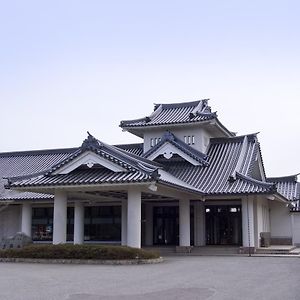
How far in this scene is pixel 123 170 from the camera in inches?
811

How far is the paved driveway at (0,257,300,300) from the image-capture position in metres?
10.5

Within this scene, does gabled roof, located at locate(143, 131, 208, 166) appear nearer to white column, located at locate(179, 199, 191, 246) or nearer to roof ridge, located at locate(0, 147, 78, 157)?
white column, located at locate(179, 199, 191, 246)

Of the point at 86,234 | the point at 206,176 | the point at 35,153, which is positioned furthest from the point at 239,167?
the point at 35,153

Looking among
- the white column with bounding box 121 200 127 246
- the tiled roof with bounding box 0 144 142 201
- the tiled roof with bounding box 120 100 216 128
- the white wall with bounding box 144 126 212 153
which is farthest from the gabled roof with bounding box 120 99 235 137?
the white column with bounding box 121 200 127 246

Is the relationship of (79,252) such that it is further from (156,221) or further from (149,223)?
(156,221)

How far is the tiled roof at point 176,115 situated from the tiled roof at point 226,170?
2271mm

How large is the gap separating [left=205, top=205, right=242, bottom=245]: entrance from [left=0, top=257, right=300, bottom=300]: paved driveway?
1077cm

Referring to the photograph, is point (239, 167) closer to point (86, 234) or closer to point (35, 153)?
point (86, 234)

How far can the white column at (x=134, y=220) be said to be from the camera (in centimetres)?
2011

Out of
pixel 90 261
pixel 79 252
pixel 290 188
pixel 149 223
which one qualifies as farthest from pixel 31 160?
pixel 90 261

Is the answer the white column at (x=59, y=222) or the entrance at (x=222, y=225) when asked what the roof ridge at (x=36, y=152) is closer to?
the entrance at (x=222, y=225)

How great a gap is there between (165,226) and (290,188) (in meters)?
11.9

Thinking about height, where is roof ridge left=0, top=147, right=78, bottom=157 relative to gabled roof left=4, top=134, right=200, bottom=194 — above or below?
above

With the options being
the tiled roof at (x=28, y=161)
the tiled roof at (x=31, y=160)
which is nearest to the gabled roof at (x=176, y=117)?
the tiled roof at (x=31, y=160)
